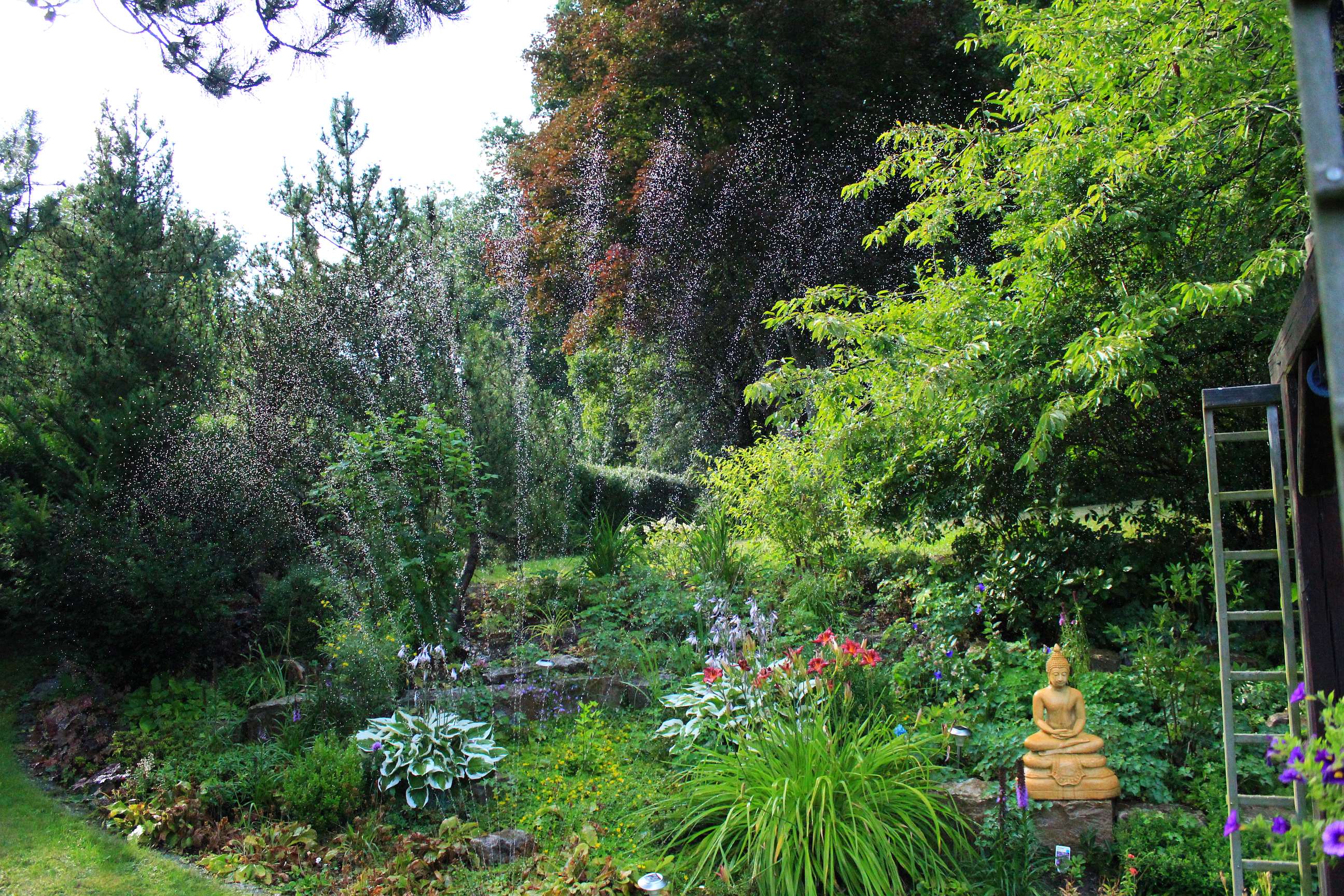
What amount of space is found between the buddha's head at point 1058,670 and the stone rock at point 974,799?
48 cm

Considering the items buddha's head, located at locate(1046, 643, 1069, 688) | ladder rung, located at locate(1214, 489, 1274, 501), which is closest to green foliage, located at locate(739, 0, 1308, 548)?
buddha's head, located at locate(1046, 643, 1069, 688)

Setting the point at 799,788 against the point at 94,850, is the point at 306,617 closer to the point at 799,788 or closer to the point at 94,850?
the point at 94,850

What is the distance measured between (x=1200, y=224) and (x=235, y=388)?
7245 mm

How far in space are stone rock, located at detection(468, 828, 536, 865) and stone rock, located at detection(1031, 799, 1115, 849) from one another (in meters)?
2.05

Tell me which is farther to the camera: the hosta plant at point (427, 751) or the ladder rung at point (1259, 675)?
the hosta plant at point (427, 751)

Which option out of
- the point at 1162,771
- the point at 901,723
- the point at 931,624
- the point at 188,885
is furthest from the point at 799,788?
the point at 188,885

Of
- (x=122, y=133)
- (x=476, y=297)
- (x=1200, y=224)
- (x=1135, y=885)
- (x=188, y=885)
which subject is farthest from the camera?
(x=476, y=297)

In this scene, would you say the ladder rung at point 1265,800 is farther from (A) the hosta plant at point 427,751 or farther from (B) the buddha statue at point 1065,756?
(A) the hosta plant at point 427,751

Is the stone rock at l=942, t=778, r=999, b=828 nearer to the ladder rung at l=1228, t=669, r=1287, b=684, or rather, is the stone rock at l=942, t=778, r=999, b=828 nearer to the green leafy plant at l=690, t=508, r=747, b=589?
the ladder rung at l=1228, t=669, r=1287, b=684

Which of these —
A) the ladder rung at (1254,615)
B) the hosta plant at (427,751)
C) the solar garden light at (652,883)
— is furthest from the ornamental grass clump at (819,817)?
the ladder rung at (1254,615)

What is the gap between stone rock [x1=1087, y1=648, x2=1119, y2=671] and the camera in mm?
4613

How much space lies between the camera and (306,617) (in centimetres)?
642

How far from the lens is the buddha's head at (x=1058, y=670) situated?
360cm

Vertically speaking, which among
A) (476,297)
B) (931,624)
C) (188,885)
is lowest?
(188,885)
